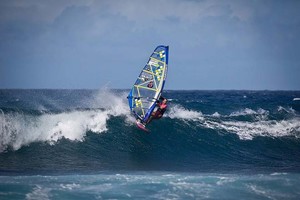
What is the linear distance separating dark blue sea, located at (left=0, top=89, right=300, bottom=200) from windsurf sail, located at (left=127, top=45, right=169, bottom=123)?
2.00m

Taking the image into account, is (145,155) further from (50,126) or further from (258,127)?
(258,127)

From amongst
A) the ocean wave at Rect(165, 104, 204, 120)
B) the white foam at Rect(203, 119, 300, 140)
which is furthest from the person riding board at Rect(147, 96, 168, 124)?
the ocean wave at Rect(165, 104, 204, 120)

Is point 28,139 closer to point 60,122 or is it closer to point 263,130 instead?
point 60,122

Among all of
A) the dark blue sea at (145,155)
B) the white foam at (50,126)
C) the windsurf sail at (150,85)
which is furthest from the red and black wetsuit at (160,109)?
the white foam at (50,126)

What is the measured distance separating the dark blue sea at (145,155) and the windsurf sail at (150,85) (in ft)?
6.55

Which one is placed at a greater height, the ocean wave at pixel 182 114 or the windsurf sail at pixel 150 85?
the windsurf sail at pixel 150 85

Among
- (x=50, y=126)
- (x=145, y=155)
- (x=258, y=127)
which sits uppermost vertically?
(x=50, y=126)

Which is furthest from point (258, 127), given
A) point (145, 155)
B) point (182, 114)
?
point (145, 155)

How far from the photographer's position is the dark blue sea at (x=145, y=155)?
9.97 meters

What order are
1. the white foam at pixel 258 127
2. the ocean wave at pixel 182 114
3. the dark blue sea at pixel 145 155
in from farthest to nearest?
the ocean wave at pixel 182 114
the white foam at pixel 258 127
the dark blue sea at pixel 145 155

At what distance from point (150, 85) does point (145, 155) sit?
3.01m

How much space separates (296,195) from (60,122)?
1121 centimetres

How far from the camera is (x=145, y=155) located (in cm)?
1520

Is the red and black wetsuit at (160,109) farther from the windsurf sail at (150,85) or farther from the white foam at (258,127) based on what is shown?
the white foam at (258,127)
